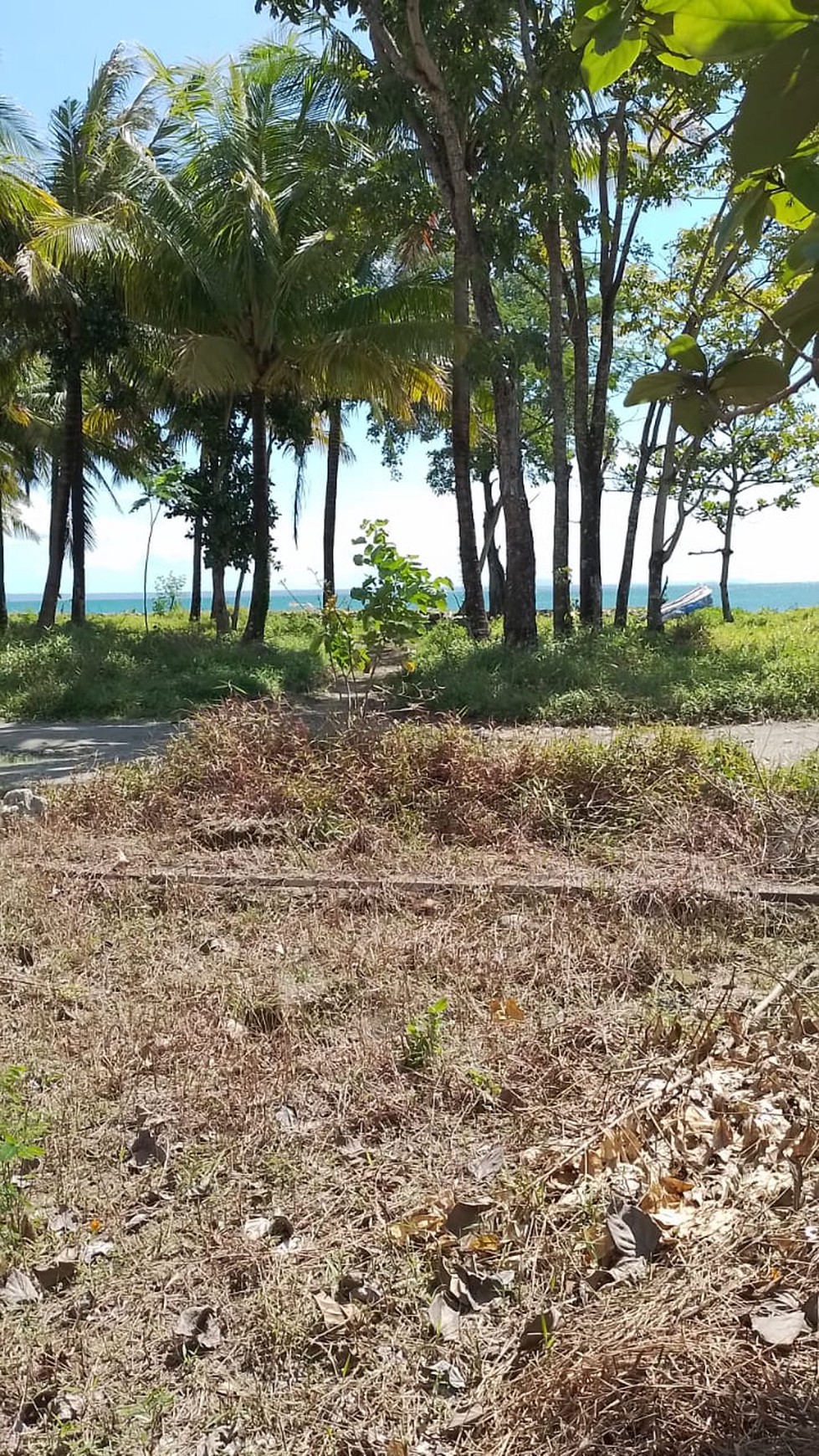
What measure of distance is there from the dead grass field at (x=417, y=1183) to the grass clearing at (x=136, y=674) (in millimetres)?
5745

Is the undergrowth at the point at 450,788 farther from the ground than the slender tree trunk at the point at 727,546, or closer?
closer

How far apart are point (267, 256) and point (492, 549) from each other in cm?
1304

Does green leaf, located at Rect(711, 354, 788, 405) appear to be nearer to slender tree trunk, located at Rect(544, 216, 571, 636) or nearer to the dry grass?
the dry grass

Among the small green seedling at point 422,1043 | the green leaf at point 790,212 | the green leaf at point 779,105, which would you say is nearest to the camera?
the green leaf at point 779,105

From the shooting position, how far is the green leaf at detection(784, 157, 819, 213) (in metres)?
1.05

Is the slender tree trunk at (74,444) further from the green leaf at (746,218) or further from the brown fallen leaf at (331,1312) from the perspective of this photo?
the green leaf at (746,218)

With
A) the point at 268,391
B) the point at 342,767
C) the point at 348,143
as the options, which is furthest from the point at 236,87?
the point at 342,767

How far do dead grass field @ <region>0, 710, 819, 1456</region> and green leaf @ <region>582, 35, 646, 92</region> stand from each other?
1929 mm

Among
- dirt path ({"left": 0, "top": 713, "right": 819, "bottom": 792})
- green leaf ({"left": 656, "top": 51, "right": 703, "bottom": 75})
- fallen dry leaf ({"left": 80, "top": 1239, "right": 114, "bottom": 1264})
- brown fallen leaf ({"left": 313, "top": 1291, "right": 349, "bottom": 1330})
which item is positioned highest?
green leaf ({"left": 656, "top": 51, "right": 703, "bottom": 75})

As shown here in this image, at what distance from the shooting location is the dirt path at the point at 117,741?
7156mm

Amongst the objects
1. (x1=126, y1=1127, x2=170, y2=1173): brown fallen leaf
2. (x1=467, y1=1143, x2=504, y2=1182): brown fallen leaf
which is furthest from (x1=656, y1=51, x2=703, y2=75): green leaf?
Result: (x1=126, y1=1127, x2=170, y2=1173): brown fallen leaf

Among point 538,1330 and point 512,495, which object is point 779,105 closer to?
point 538,1330

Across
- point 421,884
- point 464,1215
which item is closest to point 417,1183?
point 464,1215

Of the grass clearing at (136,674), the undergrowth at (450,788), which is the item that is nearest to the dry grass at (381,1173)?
the undergrowth at (450,788)
